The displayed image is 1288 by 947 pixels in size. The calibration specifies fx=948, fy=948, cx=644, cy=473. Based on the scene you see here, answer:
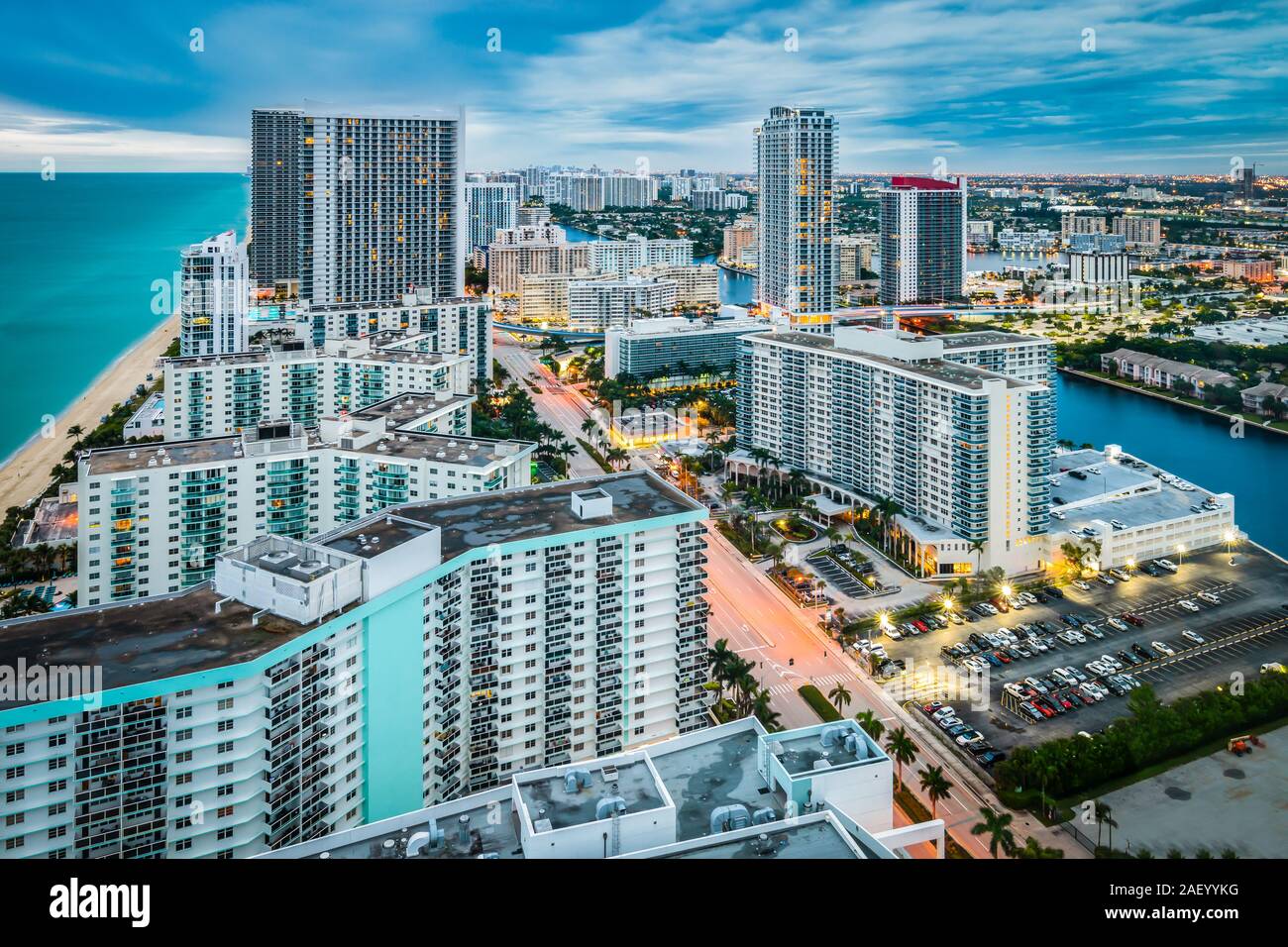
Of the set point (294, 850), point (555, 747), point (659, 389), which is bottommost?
point (555, 747)

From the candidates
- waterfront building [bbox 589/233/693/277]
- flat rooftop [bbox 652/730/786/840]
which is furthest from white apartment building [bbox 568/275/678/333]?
flat rooftop [bbox 652/730/786/840]

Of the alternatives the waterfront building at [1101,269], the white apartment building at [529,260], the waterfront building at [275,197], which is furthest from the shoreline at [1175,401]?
the waterfront building at [275,197]

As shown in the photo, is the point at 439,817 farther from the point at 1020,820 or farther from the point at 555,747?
the point at 1020,820

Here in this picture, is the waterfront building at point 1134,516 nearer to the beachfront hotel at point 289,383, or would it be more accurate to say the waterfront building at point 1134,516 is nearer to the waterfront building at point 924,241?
the beachfront hotel at point 289,383

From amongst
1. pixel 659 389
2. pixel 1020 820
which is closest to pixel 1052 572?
pixel 1020 820

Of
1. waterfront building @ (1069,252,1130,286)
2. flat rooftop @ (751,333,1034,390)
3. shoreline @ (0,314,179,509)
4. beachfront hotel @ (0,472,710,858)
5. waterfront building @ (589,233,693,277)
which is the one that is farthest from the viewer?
waterfront building @ (1069,252,1130,286)

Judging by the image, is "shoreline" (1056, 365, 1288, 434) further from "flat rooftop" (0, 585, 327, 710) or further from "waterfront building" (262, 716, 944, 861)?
"flat rooftop" (0, 585, 327, 710)
